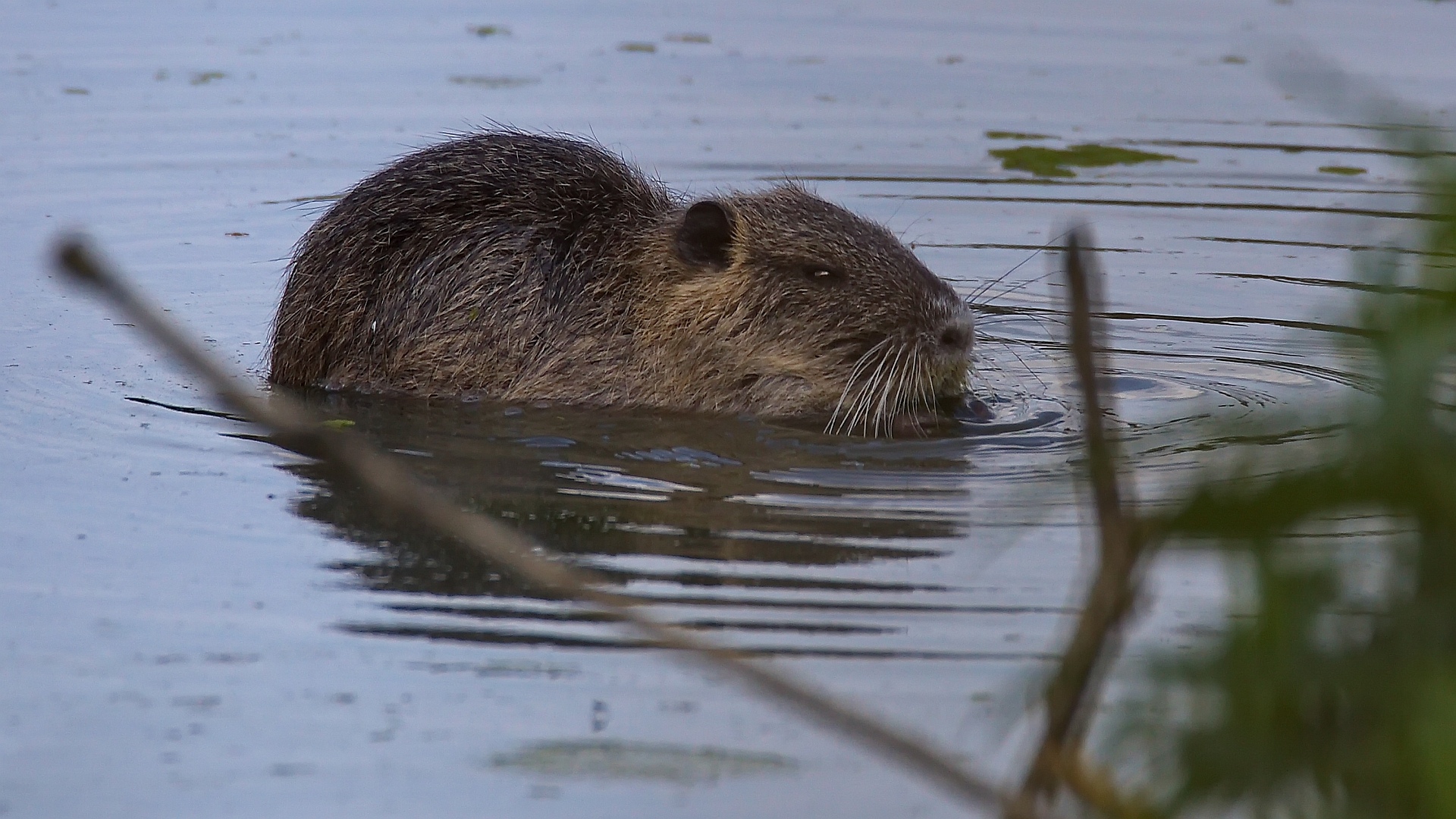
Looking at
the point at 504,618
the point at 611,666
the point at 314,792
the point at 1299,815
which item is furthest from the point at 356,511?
the point at 1299,815

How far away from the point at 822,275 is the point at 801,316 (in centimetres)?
15

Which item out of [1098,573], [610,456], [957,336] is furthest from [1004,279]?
[1098,573]

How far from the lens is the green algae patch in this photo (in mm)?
8109

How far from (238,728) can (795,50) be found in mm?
8126

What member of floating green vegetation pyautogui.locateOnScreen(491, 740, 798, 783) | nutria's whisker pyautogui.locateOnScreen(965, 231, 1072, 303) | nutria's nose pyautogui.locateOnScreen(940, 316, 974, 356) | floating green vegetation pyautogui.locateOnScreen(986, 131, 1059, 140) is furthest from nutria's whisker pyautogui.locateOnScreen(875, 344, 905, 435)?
floating green vegetation pyautogui.locateOnScreen(986, 131, 1059, 140)

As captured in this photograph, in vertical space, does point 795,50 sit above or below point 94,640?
above

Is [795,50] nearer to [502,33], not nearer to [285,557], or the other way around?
[502,33]

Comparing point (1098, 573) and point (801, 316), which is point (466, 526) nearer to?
point (1098, 573)

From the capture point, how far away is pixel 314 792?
268cm

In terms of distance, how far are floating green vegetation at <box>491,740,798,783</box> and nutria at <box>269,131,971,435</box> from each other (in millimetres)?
2303

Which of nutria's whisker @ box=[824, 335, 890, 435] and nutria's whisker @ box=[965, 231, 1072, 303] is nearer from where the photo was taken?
nutria's whisker @ box=[824, 335, 890, 435]

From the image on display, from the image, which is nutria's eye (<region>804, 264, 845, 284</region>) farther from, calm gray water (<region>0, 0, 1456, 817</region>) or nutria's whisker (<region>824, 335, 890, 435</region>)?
calm gray water (<region>0, 0, 1456, 817</region>)

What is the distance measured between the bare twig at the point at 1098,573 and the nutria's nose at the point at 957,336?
3449mm

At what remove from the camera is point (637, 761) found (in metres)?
2.79
